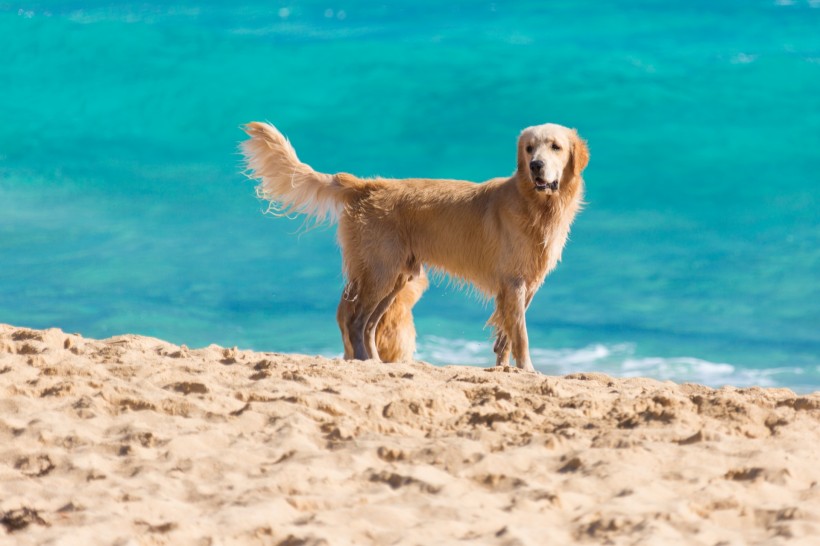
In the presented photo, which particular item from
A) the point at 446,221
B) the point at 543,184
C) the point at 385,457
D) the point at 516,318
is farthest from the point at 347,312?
the point at 385,457

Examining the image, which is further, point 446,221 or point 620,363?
point 620,363

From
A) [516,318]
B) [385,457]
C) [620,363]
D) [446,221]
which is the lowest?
[385,457]

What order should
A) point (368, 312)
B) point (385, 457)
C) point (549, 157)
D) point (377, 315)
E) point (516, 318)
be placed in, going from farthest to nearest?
point (377, 315), point (368, 312), point (516, 318), point (549, 157), point (385, 457)

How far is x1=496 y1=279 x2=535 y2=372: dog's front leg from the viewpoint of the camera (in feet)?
27.5

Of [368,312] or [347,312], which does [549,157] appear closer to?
[368,312]

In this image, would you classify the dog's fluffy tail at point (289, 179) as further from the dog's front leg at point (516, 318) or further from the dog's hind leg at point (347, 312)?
the dog's front leg at point (516, 318)

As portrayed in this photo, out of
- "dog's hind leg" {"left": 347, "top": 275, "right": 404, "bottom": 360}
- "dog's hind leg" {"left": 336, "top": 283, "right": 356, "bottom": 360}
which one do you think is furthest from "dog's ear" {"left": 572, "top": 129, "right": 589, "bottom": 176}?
"dog's hind leg" {"left": 336, "top": 283, "right": 356, "bottom": 360}

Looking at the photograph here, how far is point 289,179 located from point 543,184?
2148 mm

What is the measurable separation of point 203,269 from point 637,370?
21.6 ft

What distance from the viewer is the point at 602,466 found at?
4.90m

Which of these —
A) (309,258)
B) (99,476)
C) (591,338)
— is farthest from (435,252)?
(309,258)

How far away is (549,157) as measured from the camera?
8.03 m

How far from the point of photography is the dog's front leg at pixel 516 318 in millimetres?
8383

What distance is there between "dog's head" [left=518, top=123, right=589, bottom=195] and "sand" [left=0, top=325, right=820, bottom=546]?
175 cm
